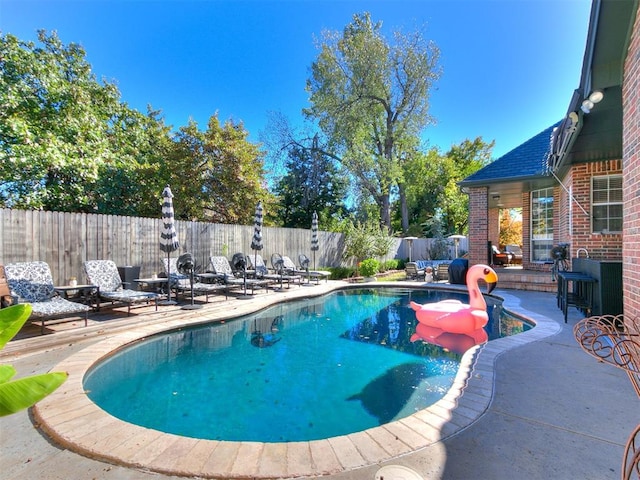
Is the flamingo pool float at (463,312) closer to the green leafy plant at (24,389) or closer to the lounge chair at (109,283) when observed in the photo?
the lounge chair at (109,283)

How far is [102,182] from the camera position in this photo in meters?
12.9

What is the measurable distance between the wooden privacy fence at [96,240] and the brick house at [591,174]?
907 cm

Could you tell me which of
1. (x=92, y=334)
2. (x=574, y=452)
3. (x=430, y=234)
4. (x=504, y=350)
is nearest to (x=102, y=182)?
(x=92, y=334)

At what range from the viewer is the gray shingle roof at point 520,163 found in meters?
10.2

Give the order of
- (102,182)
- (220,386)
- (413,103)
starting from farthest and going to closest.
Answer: (413,103), (102,182), (220,386)

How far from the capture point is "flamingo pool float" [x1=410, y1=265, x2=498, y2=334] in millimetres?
5715

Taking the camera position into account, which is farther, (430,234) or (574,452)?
(430,234)

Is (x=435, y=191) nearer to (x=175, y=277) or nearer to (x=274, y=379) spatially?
(x=175, y=277)

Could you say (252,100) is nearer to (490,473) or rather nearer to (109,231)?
(109,231)

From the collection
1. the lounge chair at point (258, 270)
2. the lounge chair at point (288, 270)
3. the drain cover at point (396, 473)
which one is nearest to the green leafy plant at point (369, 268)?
the lounge chair at point (288, 270)

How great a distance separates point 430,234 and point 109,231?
814 inches

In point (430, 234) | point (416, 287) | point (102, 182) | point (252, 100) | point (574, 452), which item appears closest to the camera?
point (574, 452)

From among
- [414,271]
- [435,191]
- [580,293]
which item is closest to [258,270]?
[414,271]

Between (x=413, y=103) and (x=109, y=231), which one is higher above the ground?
(x=413, y=103)
